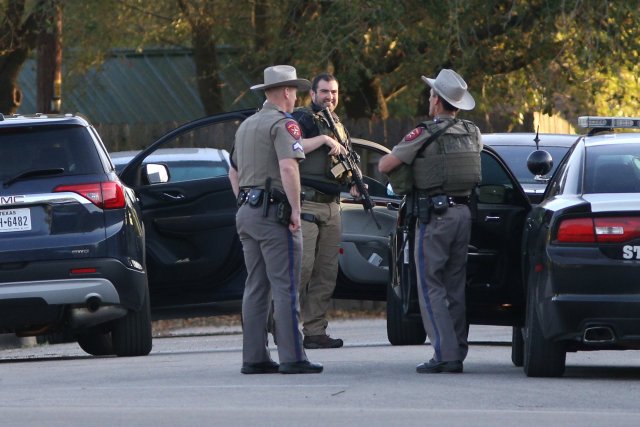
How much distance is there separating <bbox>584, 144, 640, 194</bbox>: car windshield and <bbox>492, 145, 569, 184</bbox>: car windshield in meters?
3.64

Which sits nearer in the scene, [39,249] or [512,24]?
[39,249]

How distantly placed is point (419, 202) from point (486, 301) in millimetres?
832

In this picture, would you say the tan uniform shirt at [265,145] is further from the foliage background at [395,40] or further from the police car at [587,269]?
the foliage background at [395,40]

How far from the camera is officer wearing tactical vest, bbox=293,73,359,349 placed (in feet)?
37.7

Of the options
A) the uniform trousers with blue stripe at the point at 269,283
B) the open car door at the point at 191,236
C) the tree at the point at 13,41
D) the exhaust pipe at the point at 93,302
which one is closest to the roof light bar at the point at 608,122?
the uniform trousers with blue stripe at the point at 269,283

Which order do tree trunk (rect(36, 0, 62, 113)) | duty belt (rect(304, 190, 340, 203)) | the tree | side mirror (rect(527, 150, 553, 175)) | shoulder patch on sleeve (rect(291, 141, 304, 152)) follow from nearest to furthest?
shoulder patch on sleeve (rect(291, 141, 304, 152))
side mirror (rect(527, 150, 553, 175))
duty belt (rect(304, 190, 340, 203))
the tree
tree trunk (rect(36, 0, 62, 113))

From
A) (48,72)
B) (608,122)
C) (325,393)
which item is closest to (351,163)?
(608,122)

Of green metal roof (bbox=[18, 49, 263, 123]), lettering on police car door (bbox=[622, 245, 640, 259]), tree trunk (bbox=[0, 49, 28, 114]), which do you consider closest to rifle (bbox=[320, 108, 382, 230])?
lettering on police car door (bbox=[622, 245, 640, 259])

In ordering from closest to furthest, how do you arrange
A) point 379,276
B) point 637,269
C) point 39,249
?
point 637,269
point 39,249
point 379,276

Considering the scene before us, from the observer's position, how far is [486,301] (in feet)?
34.0

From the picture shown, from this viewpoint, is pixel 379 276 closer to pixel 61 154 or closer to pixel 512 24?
pixel 61 154

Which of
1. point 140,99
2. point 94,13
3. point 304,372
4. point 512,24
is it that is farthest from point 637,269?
point 140,99

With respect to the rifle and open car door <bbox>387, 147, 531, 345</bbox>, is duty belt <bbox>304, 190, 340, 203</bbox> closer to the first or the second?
the rifle

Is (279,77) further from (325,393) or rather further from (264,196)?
(325,393)
